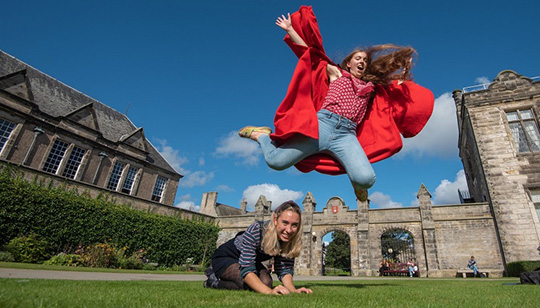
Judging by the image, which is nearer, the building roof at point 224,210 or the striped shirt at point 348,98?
the striped shirt at point 348,98

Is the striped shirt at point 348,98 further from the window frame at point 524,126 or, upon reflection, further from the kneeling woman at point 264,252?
the window frame at point 524,126

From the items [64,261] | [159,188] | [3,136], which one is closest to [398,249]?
[159,188]

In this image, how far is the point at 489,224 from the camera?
53.5 ft

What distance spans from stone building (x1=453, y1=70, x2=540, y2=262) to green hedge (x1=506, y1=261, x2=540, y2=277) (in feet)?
2.02

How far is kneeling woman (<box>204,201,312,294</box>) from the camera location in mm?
3107

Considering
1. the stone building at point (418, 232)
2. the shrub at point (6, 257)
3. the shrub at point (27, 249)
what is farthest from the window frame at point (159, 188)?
the shrub at point (6, 257)

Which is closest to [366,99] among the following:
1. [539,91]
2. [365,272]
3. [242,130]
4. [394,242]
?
[242,130]

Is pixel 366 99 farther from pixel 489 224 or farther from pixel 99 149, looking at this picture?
pixel 99 149

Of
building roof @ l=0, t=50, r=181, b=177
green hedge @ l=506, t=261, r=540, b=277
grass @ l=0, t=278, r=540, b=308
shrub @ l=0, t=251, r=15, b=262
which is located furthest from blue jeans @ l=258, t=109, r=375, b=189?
building roof @ l=0, t=50, r=181, b=177

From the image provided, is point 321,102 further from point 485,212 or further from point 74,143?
point 74,143

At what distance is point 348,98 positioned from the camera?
339cm

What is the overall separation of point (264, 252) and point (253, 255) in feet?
0.80

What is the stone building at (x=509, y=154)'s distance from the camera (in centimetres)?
1467

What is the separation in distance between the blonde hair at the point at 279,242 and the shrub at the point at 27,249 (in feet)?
44.3
